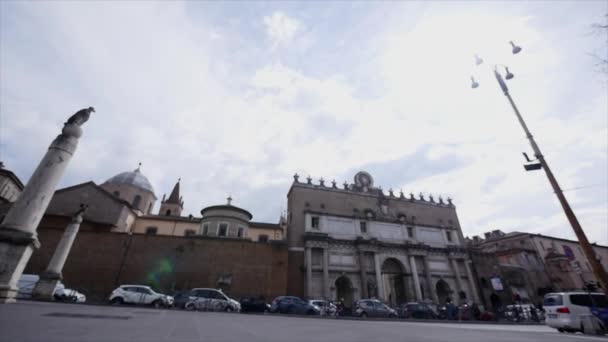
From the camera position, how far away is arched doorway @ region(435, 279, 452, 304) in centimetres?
3023

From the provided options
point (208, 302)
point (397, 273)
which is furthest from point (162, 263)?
point (397, 273)

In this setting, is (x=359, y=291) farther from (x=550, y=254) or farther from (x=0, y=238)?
(x=550, y=254)

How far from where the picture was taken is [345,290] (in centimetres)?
2794

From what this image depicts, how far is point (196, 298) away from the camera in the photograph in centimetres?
1734

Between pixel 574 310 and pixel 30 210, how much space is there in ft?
57.2

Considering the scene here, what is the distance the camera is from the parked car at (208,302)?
17000 mm

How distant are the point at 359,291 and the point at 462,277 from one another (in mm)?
13990

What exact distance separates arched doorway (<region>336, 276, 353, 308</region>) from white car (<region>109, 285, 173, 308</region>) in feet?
54.5

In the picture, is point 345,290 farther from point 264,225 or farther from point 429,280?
point 264,225

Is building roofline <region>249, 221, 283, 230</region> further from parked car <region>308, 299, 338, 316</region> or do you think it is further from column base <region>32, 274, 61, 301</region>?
column base <region>32, 274, 61, 301</region>

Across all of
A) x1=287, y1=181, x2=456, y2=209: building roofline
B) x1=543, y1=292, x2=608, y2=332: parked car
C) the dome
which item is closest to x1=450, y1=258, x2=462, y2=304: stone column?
x1=287, y1=181, x2=456, y2=209: building roofline

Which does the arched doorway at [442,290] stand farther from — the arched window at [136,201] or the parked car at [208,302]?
the arched window at [136,201]

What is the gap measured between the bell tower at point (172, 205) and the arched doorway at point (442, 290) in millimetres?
38494

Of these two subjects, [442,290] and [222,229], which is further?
[442,290]
